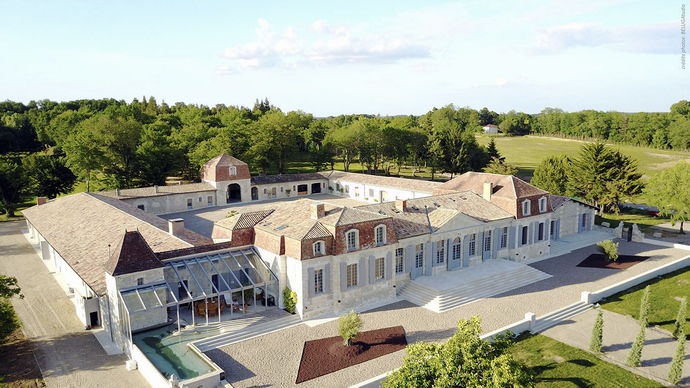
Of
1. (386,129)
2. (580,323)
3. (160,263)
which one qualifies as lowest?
(580,323)

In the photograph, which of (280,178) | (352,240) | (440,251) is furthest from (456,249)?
(280,178)

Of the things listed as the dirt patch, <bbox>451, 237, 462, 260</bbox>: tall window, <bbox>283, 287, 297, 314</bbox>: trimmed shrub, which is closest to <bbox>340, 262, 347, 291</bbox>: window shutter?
<bbox>283, 287, 297, 314</bbox>: trimmed shrub

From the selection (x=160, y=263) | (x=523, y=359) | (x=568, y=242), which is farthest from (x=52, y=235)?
(x=568, y=242)

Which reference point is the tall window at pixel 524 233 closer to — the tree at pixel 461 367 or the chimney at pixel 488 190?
the chimney at pixel 488 190

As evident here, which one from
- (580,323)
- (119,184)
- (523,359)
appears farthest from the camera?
(119,184)

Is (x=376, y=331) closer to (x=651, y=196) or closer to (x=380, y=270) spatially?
(x=380, y=270)

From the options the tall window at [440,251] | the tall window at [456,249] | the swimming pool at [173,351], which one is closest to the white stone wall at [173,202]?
the swimming pool at [173,351]

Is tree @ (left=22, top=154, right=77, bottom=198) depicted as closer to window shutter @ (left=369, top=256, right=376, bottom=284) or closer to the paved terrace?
the paved terrace
